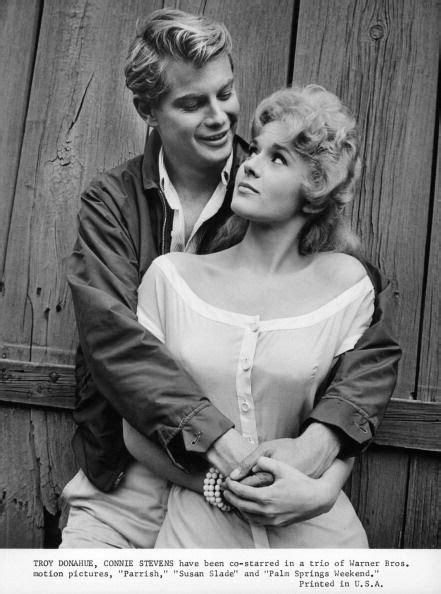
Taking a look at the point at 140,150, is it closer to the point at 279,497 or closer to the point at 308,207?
the point at 308,207

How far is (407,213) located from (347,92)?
0.25 meters

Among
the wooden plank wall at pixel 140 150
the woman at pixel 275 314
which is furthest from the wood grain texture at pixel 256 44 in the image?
the woman at pixel 275 314

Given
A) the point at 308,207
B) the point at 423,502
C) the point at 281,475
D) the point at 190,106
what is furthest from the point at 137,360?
the point at 423,502

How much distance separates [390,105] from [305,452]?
69 cm

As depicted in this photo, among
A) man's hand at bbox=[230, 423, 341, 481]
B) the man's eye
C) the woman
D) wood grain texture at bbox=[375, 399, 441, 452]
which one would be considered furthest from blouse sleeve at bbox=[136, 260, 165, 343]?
wood grain texture at bbox=[375, 399, 441, 452]

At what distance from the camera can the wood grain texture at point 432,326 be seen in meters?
1.46

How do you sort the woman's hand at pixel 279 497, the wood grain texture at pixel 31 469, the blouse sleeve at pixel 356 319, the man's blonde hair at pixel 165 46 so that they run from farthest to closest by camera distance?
the wood grain texture at pixel 31 469 < the man's blonde hair at pixel 165 46 < the blouse sleeve at pixel 356 319 < the woman's hand at pixel 279 497

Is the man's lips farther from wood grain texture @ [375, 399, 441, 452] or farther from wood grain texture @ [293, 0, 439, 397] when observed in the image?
wood grain texture @ [375, 399, 441, 452]

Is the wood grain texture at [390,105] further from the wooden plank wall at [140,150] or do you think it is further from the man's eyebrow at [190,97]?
the man's eyebrow at [190,97]

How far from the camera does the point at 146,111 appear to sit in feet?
4.93

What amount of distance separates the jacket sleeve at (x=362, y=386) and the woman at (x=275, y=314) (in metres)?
0.02

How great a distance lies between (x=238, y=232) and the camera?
55.2 inches

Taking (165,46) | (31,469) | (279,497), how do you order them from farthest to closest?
(31,469)
(165,46)
(279,497)

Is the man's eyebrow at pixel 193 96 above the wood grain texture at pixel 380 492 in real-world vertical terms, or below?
above
